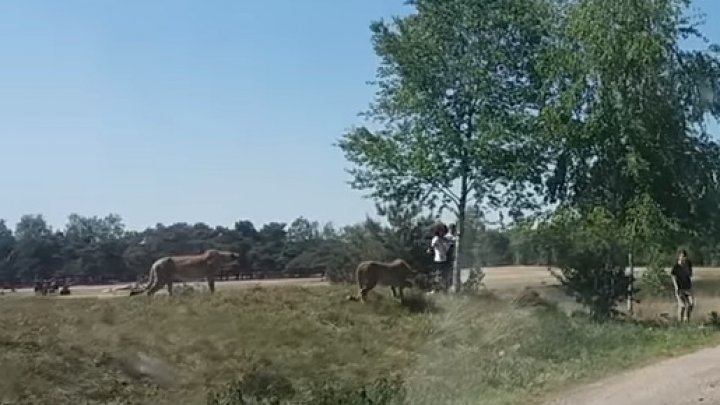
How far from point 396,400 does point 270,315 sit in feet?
27.5

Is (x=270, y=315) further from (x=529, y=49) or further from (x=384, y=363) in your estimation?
(x=529, y=49)

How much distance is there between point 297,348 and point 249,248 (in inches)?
806

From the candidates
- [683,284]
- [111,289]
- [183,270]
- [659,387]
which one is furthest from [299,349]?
[683,284]

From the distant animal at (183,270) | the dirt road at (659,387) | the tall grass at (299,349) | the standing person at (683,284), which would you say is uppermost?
the distant animal at (183,270)

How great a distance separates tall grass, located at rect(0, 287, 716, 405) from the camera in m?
15.9

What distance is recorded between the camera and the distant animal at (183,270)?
2573 centimetres

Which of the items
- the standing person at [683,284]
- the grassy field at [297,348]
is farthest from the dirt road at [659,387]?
the standing person at [683,284]

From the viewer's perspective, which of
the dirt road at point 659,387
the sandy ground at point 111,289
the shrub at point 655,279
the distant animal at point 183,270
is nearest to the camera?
the dirt road at point 659,387

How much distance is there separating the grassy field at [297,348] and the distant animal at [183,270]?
148 cm

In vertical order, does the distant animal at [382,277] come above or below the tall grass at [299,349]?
above

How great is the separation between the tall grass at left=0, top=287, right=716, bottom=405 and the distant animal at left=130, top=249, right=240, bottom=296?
195 centimetres

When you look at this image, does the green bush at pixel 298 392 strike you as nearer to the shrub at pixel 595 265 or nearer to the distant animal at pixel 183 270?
the distant animal at pixel 183 270

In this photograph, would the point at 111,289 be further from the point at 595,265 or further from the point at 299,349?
the point at 595,265

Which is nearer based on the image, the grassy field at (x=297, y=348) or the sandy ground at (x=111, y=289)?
the grassy field at (x=297, y=348)
